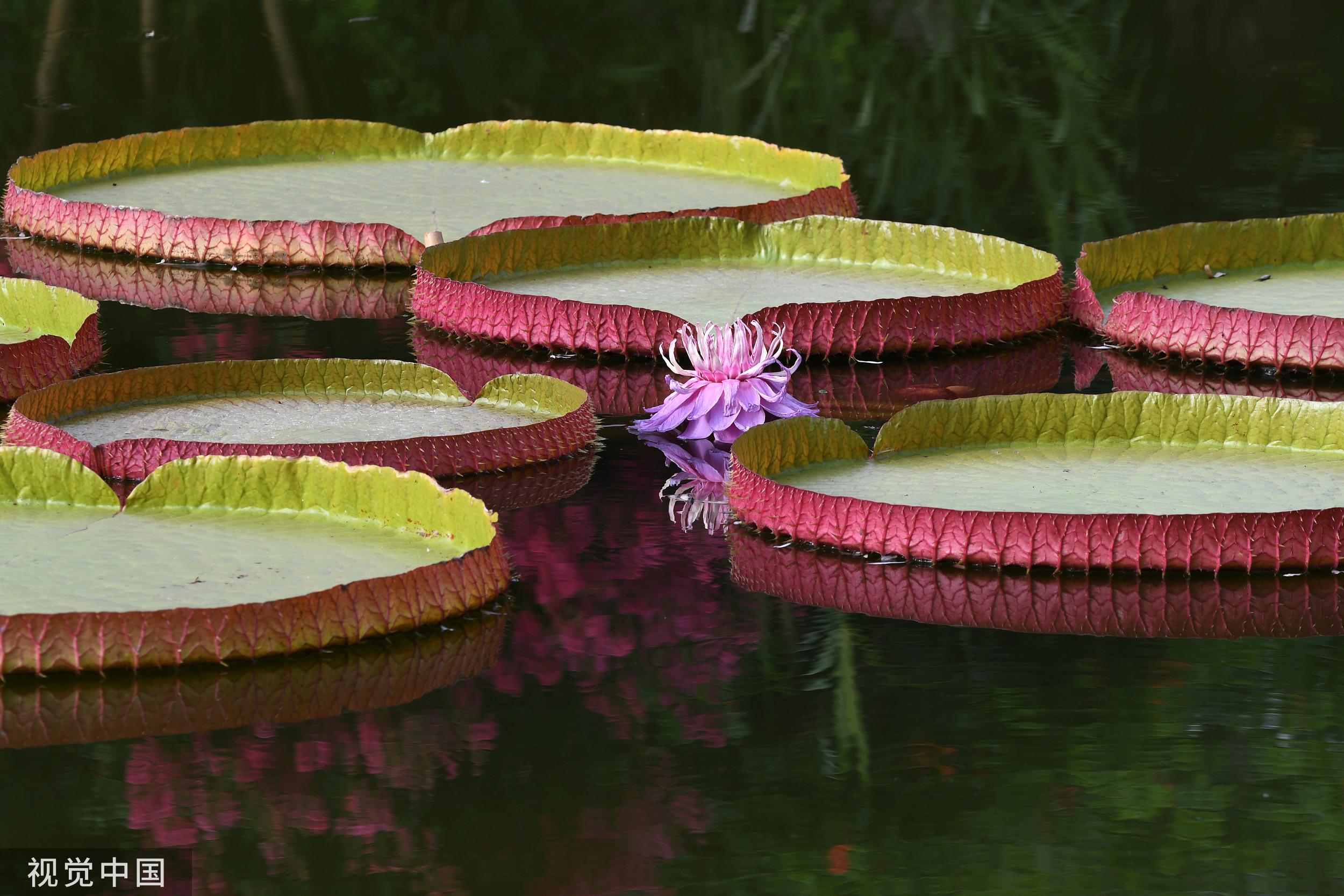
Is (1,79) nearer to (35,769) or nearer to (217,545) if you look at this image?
(217,545)

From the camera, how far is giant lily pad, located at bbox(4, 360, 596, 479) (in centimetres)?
544

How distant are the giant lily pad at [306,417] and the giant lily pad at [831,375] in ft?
1.62

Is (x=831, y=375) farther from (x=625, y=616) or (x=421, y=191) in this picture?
(x=421, y=191)

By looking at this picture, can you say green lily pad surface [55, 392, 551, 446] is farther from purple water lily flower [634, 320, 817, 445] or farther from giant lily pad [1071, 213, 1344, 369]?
giant lily pad [1071, 213, 1344, 369]

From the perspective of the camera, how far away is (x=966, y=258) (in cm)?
771

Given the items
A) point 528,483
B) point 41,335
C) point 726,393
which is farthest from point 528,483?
point 41,335

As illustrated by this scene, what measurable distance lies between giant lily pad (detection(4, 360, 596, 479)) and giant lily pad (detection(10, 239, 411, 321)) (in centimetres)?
150

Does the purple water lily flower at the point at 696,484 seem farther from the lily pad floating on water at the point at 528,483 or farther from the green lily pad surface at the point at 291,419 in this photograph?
the green lily pad surface at the point at 291,419

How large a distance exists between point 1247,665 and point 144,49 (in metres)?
9.79

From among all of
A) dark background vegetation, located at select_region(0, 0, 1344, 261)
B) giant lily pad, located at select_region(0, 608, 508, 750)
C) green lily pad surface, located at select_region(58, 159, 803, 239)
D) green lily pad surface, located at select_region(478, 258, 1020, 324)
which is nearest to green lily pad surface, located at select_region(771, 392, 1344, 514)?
giant lily pad, located at select_region(0, 608, 508, 750)

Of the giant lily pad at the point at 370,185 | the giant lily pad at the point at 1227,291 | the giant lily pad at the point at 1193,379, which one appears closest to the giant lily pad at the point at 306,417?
the giant lily pad at the point at 1193,379

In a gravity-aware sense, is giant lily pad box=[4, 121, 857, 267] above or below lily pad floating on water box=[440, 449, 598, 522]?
above

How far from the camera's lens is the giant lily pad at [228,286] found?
776 cm

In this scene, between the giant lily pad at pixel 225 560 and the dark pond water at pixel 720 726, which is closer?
the dark pond water at pixel 720 726
